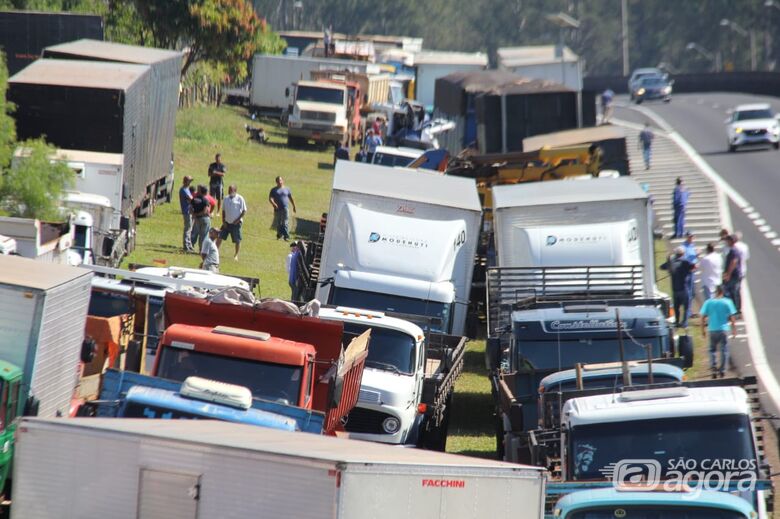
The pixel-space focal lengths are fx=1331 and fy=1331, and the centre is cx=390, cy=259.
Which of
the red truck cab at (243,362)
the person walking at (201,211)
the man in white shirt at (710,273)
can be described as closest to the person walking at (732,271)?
the man in white shirt at (710,273)

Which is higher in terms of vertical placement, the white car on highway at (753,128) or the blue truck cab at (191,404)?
Answer: the white car on highway at (753,128)

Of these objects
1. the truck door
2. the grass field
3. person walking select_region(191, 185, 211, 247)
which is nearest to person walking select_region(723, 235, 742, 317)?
the grass field

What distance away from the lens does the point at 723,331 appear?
20359mm

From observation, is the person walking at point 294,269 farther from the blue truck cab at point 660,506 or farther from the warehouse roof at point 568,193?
the blue truck cab at point 660,506

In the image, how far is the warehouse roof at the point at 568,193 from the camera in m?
22.6

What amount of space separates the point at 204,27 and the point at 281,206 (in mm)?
25816

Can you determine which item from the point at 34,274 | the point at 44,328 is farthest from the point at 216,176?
the point at 44,328

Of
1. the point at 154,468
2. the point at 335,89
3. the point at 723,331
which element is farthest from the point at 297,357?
the point at 335,89

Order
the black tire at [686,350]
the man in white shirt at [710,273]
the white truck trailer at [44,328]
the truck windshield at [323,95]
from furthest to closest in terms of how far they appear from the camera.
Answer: the truck windshield at [323,95], the man in white shirt at [710,273], the black tire at [686,350], the white truck trailer at [44,328]

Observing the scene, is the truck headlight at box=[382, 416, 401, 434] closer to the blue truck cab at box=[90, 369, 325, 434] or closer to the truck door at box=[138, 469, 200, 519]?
the blue truck cab at box=[90, 369, 325, 434]

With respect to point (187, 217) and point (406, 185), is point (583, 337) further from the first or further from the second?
point (187, 217)

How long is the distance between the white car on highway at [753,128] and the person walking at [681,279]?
31.6m

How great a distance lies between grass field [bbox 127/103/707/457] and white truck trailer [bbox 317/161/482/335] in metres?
1.69

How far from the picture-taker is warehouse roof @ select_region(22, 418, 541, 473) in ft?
28.4
